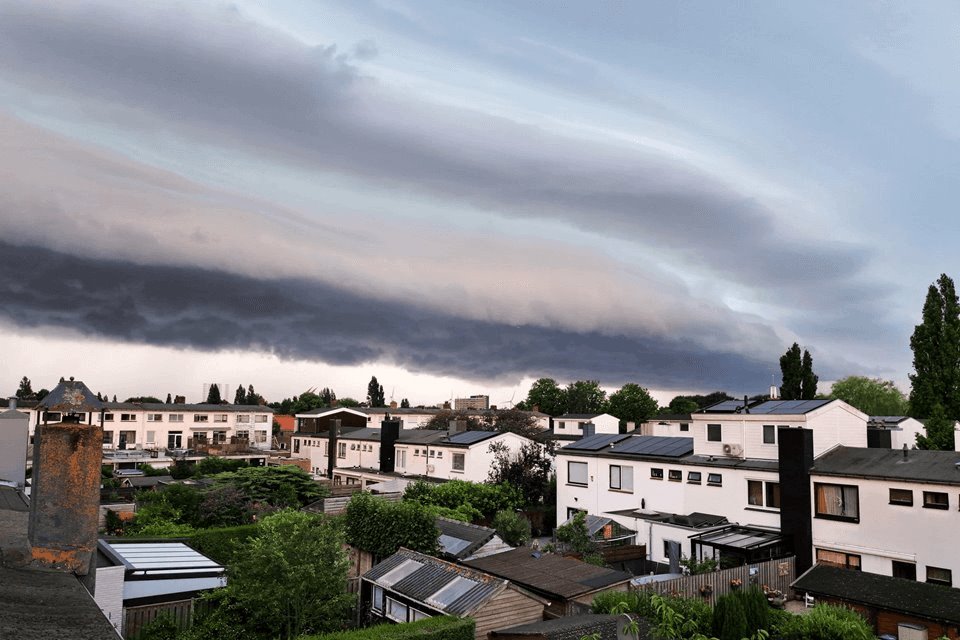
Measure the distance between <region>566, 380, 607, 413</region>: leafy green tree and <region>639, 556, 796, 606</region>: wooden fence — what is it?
11167cm

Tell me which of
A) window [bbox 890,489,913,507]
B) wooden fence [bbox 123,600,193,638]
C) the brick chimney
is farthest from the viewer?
window [bbox 890,489,913,507]

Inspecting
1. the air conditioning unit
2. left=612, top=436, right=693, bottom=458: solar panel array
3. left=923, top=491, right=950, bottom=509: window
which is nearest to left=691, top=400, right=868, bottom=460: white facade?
the air conditioning unit

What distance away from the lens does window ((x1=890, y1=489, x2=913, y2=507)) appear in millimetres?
29375

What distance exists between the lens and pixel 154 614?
21562 millimetres

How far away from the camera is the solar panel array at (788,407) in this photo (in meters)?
35.6

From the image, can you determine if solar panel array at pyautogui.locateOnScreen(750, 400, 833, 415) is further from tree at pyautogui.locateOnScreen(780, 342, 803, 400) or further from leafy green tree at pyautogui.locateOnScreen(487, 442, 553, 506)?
tree at pyautogui.locateOnScreen(780, 342, 803, 400)

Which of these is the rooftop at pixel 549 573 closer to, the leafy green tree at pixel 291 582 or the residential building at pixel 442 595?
the residential building at pixel 442 595

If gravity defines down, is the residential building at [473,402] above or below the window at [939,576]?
above

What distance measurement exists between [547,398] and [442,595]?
5073 inches

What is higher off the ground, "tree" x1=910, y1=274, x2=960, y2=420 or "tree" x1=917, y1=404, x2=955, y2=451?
"tree" x1=910, y1=274, x2=960, y2=420

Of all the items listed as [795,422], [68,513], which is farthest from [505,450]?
[68,513]

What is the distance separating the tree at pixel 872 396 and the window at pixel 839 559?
254ft

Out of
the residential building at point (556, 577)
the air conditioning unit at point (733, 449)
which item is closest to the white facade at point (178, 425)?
the residential building at point (556, 577)

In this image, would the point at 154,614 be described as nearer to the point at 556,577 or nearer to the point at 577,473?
the point at 556,577
